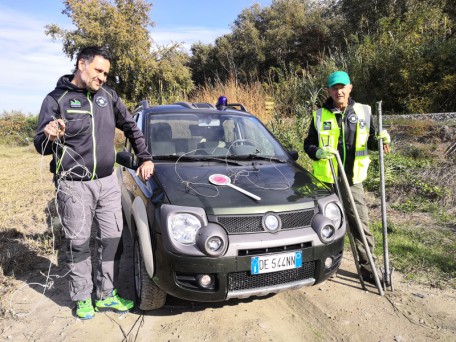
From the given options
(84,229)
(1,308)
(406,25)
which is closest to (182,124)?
(84,229)

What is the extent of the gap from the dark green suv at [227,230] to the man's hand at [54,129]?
0.72 m

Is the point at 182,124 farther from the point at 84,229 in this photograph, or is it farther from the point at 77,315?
the point at 77,315

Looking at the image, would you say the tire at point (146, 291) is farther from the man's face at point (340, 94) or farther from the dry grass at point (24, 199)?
the man's face at point (340, 94)

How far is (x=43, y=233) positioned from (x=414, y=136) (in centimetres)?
670

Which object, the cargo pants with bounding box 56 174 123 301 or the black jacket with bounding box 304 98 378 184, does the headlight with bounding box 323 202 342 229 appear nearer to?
the black jacket with bounding box 304 98 378 184

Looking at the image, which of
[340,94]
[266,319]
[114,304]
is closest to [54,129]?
[114,304]

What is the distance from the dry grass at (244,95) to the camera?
28.6 feet

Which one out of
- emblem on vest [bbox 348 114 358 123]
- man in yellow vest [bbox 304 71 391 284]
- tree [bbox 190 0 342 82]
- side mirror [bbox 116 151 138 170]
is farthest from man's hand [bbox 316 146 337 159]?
tree [bbox 190 0 342 82]

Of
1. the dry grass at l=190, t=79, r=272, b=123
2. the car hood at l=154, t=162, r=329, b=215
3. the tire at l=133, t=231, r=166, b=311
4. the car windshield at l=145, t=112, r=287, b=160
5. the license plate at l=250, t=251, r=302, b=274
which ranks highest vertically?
the dry grass at l=190, t=79, r=272, b=123

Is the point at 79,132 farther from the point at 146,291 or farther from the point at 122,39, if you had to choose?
the point at 122,39

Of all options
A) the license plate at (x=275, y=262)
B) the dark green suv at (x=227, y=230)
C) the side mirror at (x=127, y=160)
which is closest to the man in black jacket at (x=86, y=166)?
the side mirror at (x=127, y=160)

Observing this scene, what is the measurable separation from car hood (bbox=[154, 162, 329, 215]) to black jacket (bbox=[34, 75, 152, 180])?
0.48 meters

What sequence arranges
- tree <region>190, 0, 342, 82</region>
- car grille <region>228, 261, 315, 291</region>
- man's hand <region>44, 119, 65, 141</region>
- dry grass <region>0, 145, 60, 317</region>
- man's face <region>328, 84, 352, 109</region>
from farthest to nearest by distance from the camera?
tree <region>190, 0, 342, 82</region> → dry grass <region>0, 145, 60, 317</region> → man's face <region>328, 84, 352, 109</region> → car grille <region>228, 261, 315, 291</region> → man's hand <region>44, 119, 65, 141</region>

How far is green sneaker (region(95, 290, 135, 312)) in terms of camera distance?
9.78ft
